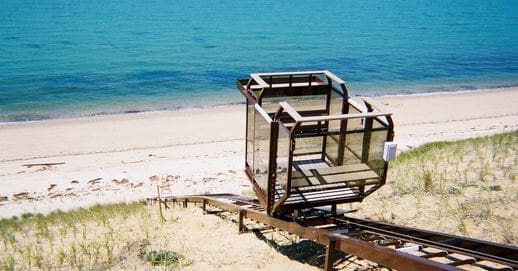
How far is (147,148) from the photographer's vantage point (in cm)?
2350

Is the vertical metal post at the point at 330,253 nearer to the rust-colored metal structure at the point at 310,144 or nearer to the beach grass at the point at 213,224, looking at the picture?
the rust-colored metal structure at the point at 310,144

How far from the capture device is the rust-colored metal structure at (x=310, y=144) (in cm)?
728

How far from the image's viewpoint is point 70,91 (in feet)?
114

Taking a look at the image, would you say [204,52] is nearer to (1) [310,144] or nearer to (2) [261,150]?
(1) [310,144]

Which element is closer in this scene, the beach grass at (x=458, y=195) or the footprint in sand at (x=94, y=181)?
the beach grass at (x=458, y=195)

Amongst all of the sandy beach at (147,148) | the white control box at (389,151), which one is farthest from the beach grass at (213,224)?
the sandy beach at (147,148)

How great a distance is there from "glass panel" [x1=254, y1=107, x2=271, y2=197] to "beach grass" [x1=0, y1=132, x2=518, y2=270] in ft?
4.04

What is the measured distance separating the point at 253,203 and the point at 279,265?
3081 mm

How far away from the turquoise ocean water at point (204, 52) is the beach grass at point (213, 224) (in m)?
20.2

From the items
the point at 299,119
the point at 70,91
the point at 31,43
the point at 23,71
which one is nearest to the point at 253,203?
the point at 299,119

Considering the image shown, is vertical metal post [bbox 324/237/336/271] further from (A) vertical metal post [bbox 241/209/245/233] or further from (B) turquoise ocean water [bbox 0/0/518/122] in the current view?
(B) turquoise ocean water [bbox 0/0/518/122]

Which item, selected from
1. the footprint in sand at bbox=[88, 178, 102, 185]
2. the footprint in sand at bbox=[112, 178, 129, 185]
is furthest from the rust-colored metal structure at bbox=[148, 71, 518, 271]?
the footprint in sand at bbox=[88, 178, 102, 185]

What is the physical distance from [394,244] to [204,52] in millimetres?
46018

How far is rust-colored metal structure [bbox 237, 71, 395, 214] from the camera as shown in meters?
7.28
